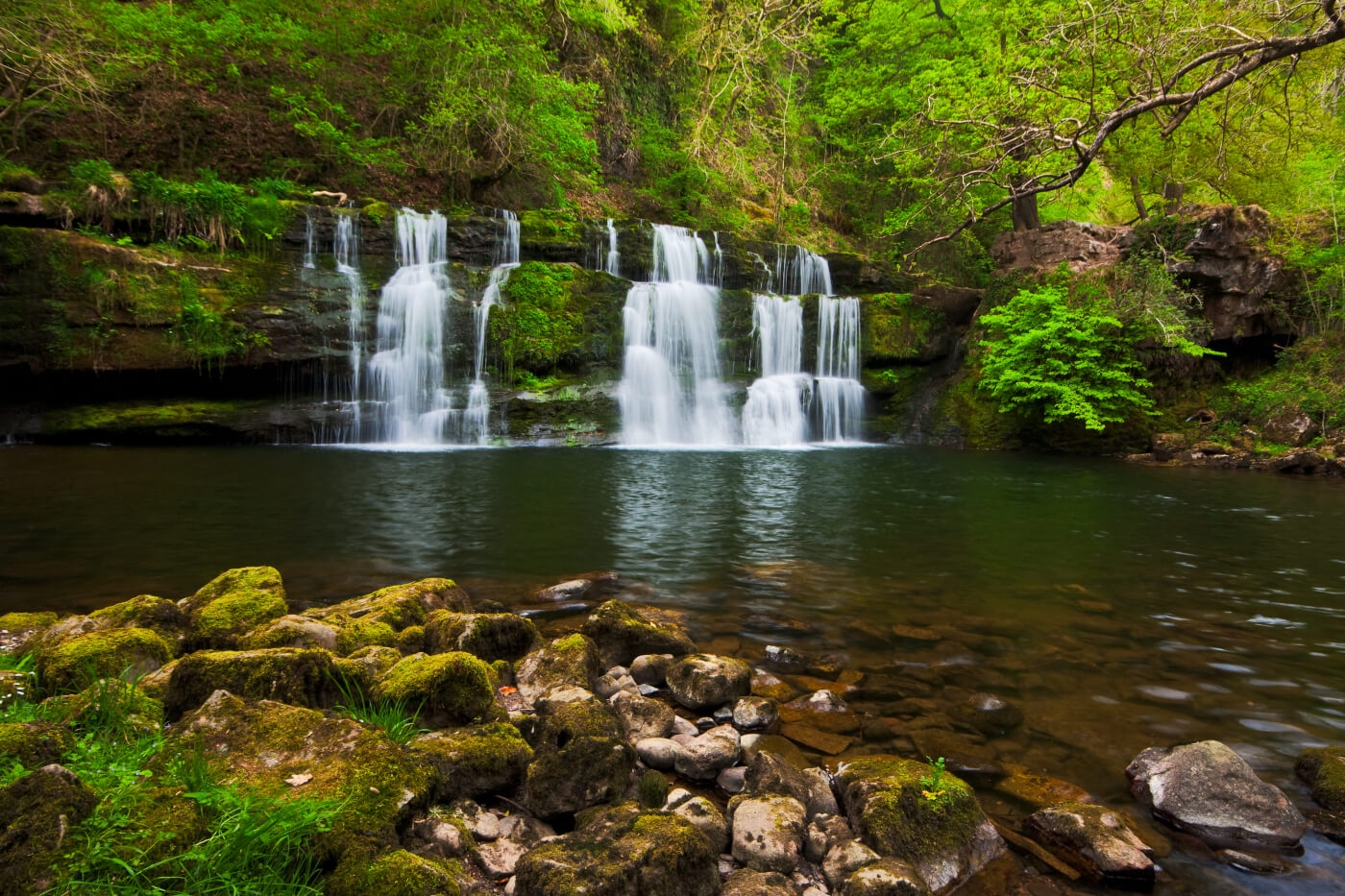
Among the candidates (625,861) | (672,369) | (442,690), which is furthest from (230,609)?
(672,369)

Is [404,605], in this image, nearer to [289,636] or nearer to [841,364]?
[289,636]

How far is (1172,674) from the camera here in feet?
12.6

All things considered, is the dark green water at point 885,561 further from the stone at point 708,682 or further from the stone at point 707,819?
the stone at point 707,819

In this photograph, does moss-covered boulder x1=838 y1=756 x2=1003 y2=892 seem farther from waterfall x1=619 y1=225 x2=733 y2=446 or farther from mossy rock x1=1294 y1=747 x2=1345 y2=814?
waterfall x1=619 y1=225 x2=733 y2=446

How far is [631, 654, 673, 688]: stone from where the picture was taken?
3580 mm

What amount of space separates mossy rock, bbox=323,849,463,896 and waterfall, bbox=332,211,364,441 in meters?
15.3

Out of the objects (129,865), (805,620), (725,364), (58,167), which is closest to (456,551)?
(805,620)

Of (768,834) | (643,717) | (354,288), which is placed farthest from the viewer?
(354,288)

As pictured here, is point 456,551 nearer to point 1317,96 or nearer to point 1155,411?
point 1317,96

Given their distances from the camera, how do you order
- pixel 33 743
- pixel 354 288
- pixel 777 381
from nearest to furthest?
pixel 33 743, pixel 354 288, pixel 777 381

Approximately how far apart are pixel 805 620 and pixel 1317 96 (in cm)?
516

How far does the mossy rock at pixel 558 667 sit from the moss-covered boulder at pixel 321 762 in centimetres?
99

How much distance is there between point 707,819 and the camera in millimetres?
2256

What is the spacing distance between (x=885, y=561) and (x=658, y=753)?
417 centimetres
